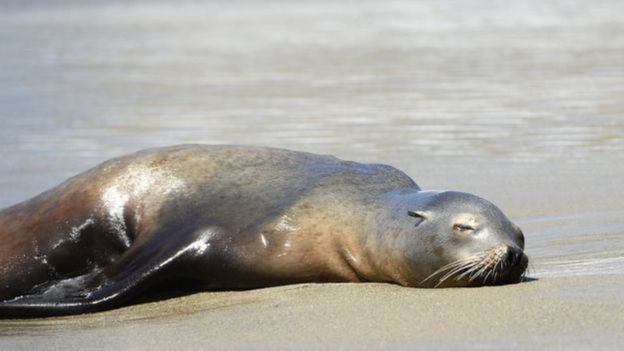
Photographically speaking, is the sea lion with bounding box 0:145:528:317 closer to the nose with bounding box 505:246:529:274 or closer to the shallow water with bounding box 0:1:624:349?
the nose with bounding box 505:246:529:274

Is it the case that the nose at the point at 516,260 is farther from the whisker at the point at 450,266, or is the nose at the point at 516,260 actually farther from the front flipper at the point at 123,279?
the front flipper at the point at 123,279

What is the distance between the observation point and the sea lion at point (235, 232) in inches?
245

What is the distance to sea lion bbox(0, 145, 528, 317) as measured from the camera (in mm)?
6230

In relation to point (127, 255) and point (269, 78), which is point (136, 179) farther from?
point (269, 78)

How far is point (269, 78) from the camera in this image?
1673cm

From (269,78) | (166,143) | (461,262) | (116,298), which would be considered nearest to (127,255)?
(116,298)

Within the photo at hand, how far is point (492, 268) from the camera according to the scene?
602 cm

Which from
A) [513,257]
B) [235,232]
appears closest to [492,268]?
[513,257]

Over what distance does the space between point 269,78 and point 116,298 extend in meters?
10.6

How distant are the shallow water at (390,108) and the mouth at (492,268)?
133 millimetres

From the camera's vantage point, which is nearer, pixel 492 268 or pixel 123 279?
pixel 492 268

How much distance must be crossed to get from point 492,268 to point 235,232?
3.87 ft

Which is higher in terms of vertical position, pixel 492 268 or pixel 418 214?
pixel 418 214

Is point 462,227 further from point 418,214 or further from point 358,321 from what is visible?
point 358,321
